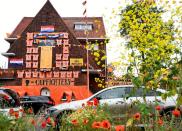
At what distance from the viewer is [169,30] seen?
14.5 metres

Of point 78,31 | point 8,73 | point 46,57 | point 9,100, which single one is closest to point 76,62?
point 46,57

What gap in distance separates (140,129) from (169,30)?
9131 millimetres

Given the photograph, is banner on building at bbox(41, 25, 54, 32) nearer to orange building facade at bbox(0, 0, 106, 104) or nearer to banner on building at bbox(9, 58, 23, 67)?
orange building facade at bbox(0, 0, 106, 104)

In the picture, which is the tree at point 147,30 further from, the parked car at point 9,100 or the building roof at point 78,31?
the building roof at point 78,31

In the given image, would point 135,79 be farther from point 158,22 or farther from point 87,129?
point 158,22

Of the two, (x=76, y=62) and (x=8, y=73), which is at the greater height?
(x=76, y=62)

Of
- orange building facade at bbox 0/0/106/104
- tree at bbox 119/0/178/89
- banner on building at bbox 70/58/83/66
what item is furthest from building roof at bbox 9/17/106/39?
tree at bbox 119/0/178/89

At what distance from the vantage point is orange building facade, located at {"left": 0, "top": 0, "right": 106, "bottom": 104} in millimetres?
43062

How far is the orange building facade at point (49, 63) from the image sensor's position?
4306 cm

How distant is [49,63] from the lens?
4394 centimetres

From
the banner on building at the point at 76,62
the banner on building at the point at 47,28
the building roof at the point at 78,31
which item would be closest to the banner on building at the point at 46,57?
the banner on building at the point at 47,28

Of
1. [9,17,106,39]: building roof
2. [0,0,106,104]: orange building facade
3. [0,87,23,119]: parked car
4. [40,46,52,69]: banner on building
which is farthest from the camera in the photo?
[9,17,106,39]: building roof

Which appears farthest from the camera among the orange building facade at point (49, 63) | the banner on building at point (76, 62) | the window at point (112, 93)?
the banner on building at point (76, 62)

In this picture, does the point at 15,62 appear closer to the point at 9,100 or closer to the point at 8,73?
the point at 8,73
